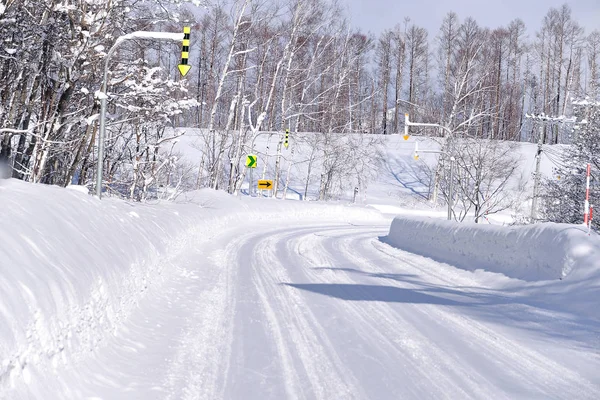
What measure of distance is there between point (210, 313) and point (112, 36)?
10371 mm

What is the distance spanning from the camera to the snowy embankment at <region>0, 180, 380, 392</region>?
4.07 m

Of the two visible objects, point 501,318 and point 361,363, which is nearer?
point 361,363

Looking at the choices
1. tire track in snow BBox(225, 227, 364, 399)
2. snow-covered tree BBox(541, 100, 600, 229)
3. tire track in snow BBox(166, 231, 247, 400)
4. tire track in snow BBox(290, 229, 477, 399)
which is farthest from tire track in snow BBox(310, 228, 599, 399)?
snow-covered tree BBox(541, 100, 600, 229)

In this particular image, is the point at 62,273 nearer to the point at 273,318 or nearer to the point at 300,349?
the point at 300,349

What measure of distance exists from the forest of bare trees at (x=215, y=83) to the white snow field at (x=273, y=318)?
185 inches

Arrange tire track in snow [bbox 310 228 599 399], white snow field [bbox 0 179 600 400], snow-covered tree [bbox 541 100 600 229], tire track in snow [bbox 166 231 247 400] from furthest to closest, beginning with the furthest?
snow-covered tree [bbox 541 100 600 229] → tire track in snow [bbox 310 228 599 399] → tire track in snow [bbox 166 231 247 400] → white snow field [bbox 0 179 600 400]

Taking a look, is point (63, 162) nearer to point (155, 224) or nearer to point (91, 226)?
point (155, 224)

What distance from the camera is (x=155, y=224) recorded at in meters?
13.5

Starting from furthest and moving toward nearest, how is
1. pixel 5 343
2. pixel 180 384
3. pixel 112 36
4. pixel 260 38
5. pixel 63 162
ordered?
pixel 260 38
pixel 63 162
pixel 112 36
pixel 180 384
pixel 5 343

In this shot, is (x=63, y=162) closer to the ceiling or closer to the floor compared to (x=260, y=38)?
closer to the floor

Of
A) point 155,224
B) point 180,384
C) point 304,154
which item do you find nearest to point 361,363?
point 180,384

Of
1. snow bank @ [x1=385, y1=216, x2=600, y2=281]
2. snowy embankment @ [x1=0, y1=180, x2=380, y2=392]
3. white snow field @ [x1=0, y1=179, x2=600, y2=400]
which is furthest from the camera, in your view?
snow bank @ [x1=385, y1=216, x2=600, y2=281]

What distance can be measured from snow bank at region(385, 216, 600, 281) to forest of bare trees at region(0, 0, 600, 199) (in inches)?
355

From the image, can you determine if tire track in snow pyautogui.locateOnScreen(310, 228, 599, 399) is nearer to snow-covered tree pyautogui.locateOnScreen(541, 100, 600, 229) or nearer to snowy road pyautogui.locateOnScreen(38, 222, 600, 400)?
snowy road pyautogui.locateOnScreen(38, 222, 600, 400)
